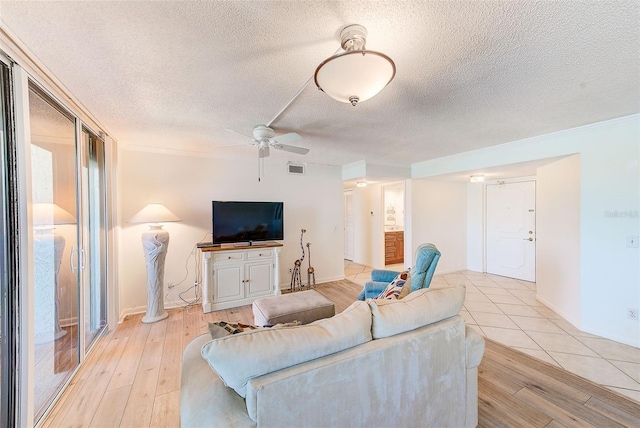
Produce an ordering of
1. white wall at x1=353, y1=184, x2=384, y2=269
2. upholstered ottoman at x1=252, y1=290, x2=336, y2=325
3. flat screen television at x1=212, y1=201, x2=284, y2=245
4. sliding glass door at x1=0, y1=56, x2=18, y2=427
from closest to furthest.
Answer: sliding glass door at x1=0, y1=56, x2=18, y2=427, upholstered ottoman at x1=252, y1=290, x2=336, y2=325, flat screen television at x1=212, y1=201, x2=284, y2=245, white wall at x1=353, y1=184, x2=384, y2=269

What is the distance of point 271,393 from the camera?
0.95 m

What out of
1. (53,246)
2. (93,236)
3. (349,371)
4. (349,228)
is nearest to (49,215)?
(53,246)

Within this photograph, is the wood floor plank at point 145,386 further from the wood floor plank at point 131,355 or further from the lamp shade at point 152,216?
the lamp shade at point 152,216

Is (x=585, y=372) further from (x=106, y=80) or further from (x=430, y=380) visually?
(x=106, y=80)

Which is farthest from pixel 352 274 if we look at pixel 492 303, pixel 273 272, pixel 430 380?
pixel 430 380

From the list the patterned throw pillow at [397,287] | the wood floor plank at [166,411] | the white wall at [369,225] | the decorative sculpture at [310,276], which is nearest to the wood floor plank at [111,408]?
the wood floor plank at [166,411]

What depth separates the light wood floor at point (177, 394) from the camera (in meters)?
1.66

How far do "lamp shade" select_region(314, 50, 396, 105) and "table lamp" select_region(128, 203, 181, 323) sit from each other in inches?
109

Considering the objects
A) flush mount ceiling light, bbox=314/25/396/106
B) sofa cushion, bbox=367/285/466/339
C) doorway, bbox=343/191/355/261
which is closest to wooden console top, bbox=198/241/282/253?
sofa cushion, bbox=367/285/466/339

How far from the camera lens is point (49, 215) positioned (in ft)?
6.00

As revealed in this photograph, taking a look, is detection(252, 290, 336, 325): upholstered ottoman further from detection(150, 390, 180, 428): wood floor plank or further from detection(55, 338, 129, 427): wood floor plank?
detection(55, 338, 129, 427): wood floor plank

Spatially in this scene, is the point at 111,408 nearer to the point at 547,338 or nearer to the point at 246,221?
the point at 246,221

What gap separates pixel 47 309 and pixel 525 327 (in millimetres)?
4579

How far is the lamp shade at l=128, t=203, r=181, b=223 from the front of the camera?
3.04 meters
